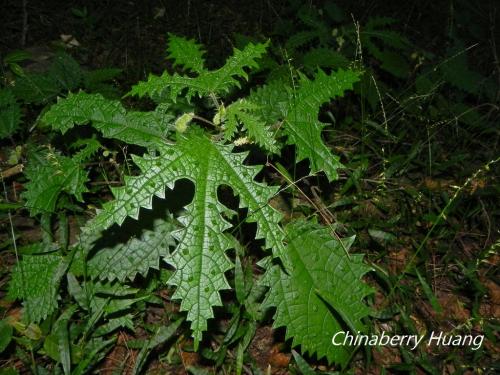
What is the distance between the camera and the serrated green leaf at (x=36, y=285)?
2.30 meters

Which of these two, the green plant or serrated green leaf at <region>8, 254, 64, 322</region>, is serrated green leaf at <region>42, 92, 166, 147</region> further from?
serrated green leaf at <region>8, 254, 64, 322</region>

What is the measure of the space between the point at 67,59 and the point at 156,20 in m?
1.53

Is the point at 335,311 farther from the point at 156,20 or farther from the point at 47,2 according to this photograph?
the point at 47,2

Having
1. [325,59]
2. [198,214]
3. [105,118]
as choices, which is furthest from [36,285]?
[325,59]

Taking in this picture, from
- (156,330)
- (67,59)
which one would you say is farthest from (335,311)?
(67,59)

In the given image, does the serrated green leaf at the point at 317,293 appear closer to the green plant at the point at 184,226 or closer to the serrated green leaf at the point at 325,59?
the green plant at the point at 184,226

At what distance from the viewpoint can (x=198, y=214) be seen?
1.76 meters

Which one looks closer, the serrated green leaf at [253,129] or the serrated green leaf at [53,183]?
the serrated green leaf at [253,129]

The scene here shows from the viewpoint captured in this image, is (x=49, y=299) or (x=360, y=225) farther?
(x=360, y=225)

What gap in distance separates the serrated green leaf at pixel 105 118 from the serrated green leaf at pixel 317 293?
3.07 feet

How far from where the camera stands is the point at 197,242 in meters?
1.75

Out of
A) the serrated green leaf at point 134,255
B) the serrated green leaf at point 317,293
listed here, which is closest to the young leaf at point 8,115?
the serrated green leaf at point 134,255

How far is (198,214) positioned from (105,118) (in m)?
0.82

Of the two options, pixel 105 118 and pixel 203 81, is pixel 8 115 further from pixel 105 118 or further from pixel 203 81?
pixel 203 81
